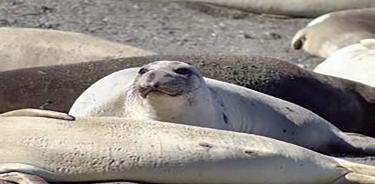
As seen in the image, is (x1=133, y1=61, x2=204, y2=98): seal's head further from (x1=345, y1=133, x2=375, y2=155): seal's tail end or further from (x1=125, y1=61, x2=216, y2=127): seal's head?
(x1=345, y1=133, x2=375, y2=155): seal's tail end

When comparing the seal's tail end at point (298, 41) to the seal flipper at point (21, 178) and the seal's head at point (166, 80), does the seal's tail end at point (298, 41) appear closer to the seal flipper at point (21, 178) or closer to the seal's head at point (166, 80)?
the seal's head at point (166, 80)

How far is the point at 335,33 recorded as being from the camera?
852cm

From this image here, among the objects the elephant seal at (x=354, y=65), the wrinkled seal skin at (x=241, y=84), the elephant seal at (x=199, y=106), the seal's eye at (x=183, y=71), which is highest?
the seal's eye at (x=183, y=71)

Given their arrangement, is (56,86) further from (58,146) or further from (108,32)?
(108,32)

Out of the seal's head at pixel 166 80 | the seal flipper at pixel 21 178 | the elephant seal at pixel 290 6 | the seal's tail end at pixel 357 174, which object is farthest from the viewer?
the elephant seal at pixel 290 6

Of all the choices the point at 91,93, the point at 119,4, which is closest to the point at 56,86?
the point at 91,93

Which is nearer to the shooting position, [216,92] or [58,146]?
[58,146]

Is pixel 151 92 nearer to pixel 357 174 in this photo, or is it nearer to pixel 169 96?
pixel 169 96

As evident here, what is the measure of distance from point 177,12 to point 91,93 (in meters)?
5.21

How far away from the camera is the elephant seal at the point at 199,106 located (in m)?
3.97

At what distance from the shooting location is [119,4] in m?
9.51

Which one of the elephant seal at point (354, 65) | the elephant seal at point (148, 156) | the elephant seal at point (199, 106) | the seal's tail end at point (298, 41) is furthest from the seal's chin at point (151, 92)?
the seal's tail end at point (298, 41)

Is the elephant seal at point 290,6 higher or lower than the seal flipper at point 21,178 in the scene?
lower

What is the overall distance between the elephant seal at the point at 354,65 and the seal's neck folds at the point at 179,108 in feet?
7.02
